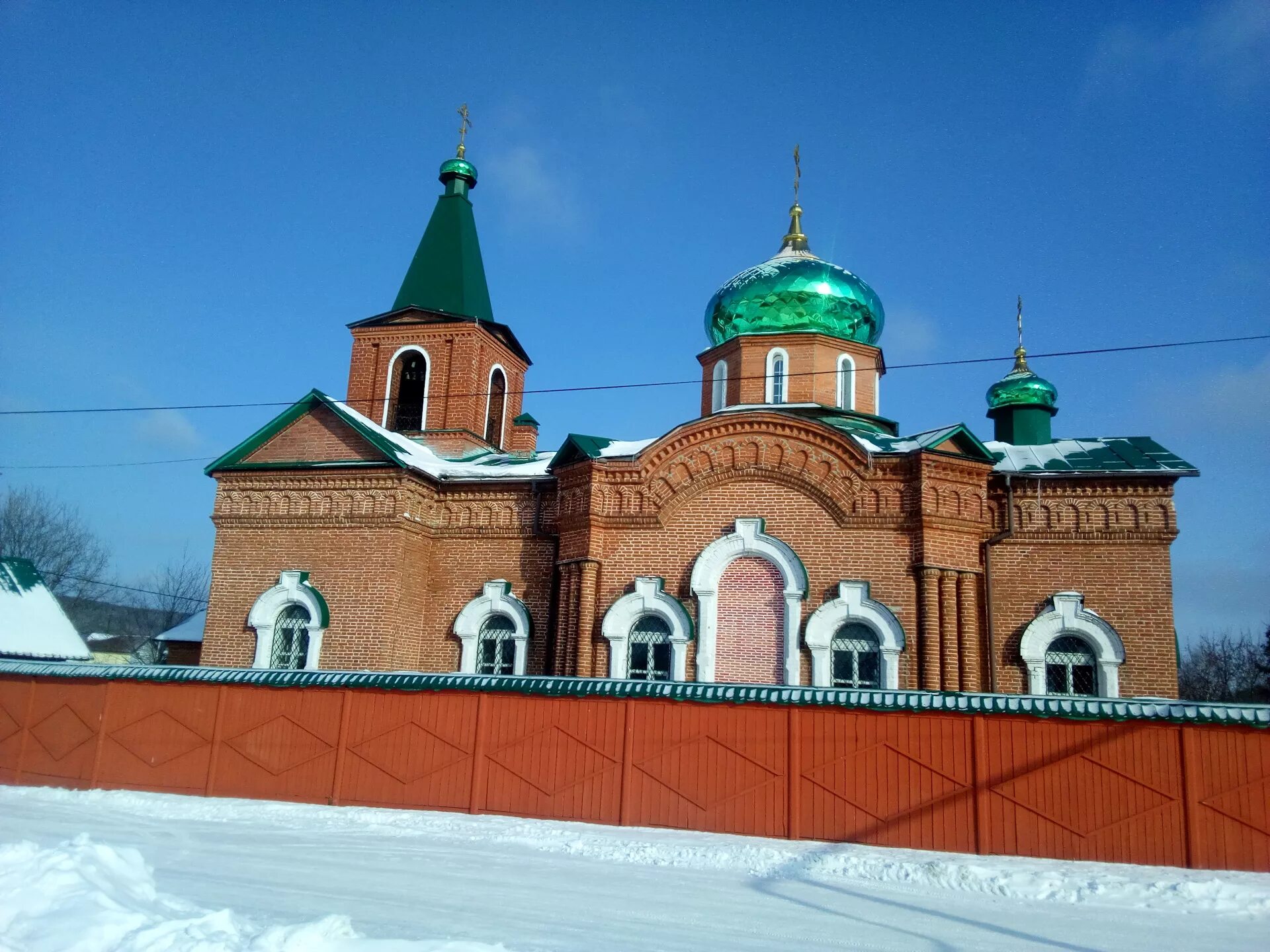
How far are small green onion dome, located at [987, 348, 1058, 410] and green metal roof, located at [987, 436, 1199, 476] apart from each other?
5.33 metres

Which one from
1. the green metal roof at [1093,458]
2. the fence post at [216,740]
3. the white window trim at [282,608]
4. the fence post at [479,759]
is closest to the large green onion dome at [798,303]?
the green metal roof at [1093,458]

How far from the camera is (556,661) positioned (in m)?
14.2

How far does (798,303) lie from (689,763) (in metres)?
9.90

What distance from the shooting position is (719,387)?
18.5 meters

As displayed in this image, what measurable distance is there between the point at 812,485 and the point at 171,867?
29.5ft

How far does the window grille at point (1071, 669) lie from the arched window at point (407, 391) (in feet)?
39.5

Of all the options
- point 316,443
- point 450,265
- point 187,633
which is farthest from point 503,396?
point 187,633

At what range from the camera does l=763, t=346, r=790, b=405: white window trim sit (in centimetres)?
1738

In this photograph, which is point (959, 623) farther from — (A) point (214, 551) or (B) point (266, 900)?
(A) point (214, 551)

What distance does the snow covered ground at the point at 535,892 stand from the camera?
5492mm

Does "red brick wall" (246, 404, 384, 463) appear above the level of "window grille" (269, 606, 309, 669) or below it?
above

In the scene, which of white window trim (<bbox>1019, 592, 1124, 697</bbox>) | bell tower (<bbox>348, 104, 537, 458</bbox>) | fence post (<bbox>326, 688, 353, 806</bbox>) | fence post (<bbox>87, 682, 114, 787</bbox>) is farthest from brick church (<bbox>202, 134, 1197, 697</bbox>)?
fence post (<bbox>326, 688, 353, 806</bbox>)

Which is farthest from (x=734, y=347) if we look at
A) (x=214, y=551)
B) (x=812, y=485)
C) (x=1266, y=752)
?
(x=1266, y=752)

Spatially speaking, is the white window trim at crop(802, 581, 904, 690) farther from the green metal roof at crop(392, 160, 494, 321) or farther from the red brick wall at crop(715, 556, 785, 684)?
the green metal roof at crop(392, 160, 494, 321)
